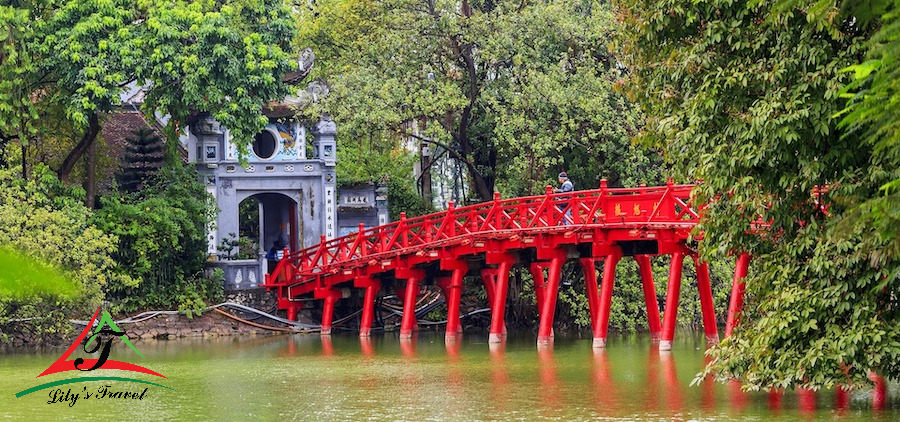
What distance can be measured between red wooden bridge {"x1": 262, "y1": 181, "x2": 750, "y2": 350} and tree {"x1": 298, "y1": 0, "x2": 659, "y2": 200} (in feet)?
10.8

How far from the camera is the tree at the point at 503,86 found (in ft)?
114

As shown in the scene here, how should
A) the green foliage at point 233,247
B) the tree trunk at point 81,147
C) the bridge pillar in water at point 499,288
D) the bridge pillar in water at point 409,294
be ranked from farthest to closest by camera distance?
the green foliage at point 233,247
the tree trunk at point 81,147
the bridge pillar in water at point 409,294
the bridge pillar in water at point 499,288

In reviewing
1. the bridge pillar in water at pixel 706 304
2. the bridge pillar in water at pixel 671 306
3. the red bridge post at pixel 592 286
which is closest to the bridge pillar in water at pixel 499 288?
the red bridge post at pixel 592 286

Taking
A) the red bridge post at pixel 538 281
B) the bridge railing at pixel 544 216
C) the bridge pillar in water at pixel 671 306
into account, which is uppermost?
the bridge railing at pixel 544 216

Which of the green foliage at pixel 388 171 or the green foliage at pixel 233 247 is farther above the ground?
the green foliage at pixel 388 171

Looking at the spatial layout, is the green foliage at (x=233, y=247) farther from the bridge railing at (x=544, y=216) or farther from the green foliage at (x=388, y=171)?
the green foliage at (x=388, y=171)

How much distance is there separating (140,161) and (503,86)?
33.7ft

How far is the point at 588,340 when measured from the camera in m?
30.8

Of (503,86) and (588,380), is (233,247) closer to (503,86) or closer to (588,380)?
(503,86)

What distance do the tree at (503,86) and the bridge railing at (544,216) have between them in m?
3.55

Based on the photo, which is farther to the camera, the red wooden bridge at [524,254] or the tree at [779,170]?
the red wooden bridge at [524,254]

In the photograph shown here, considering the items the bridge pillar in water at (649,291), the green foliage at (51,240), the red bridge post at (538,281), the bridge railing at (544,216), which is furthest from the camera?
the red bridge post at (538,281)

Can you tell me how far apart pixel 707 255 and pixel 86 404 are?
843 cm

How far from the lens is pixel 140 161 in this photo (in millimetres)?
37969
